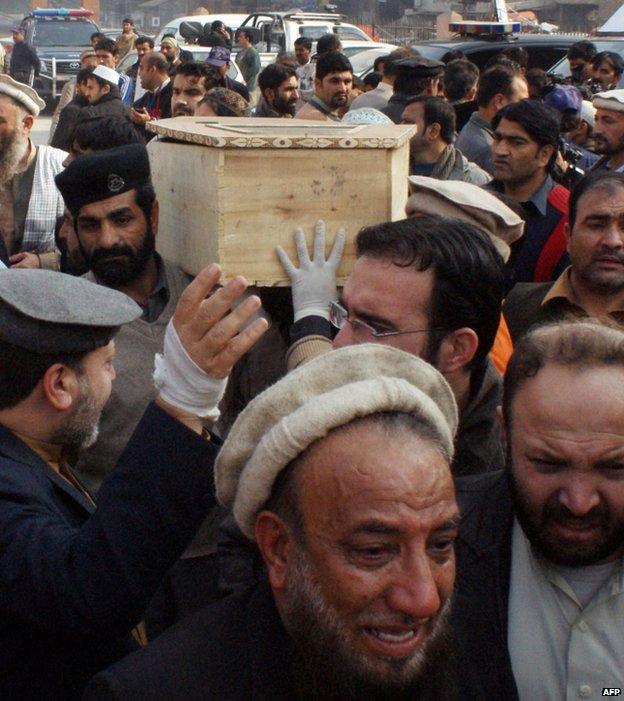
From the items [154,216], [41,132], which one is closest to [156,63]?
[154,216]

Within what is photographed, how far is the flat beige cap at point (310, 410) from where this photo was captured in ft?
5.73

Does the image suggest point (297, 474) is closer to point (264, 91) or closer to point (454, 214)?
point (454, 214)

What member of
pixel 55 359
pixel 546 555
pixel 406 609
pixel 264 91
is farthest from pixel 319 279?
pixel 264 91

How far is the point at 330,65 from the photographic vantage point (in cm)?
852

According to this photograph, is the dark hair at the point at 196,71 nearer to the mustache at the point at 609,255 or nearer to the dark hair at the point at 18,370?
the mustache at the point at 609,255

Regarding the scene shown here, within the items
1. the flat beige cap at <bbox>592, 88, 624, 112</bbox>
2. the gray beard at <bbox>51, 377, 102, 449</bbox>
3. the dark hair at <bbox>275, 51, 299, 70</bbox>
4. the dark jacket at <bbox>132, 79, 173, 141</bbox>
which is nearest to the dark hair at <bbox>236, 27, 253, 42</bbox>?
the dark hair at <bbox>275, 51, 299, 70</bbox>

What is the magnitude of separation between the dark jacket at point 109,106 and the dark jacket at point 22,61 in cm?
1353

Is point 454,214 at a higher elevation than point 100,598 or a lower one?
higher

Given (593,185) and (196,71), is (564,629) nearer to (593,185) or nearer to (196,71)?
(593,185)

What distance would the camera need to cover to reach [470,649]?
2.05 meters

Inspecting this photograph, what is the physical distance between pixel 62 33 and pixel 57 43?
52 cm

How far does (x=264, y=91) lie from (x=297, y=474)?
7.86 meters

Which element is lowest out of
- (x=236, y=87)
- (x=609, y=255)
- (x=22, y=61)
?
(x=22, y=61)

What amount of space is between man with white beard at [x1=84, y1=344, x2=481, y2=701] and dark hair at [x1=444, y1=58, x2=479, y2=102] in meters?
7.79
